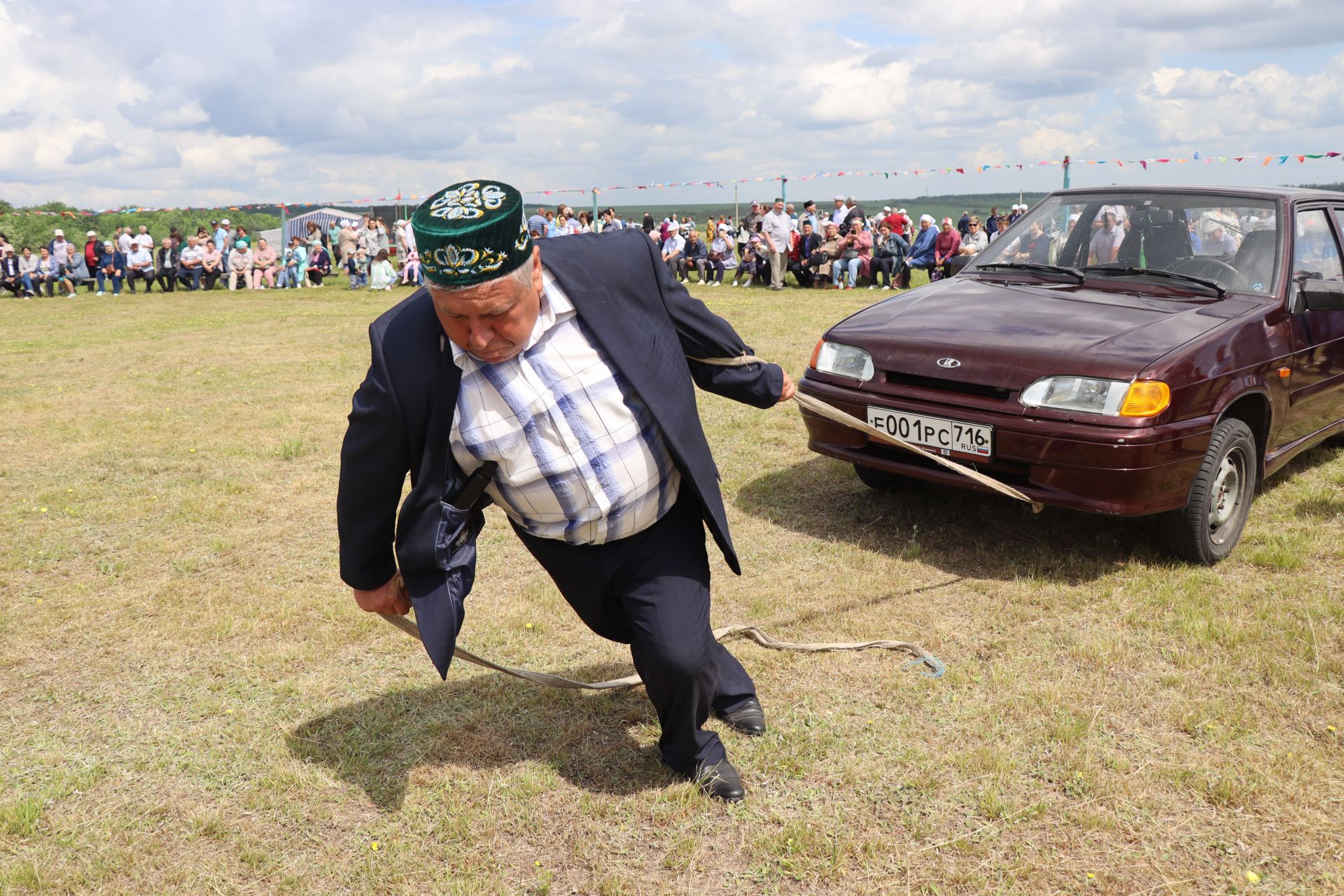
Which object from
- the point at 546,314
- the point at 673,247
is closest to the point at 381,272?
the point at 673,247

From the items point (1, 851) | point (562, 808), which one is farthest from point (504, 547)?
point (1, 851)

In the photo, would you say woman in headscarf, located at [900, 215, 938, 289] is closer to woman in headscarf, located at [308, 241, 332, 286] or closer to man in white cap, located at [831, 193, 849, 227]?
man in white cap, located at [831, 193, 849, 227]

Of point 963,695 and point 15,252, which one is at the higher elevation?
point 15,252

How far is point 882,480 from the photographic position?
19.1 ft

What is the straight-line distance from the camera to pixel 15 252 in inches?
922

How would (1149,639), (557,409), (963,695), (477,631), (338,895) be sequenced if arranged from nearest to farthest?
1. (557,409)
2. (338,895)
3. (963,695)
4. (1149,639)
5. (477,631)

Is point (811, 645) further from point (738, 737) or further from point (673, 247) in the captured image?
point (673, 247)

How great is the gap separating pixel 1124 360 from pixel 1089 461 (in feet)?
1.49

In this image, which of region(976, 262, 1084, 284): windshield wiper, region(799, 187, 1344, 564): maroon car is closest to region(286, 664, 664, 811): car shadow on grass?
region(799, 187, 1344, 564): maroon car

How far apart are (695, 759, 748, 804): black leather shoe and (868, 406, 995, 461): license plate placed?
2111mm

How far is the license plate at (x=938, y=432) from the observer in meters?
4.60

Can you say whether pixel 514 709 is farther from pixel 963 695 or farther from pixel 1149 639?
pixel 1149 639

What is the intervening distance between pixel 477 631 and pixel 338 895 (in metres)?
1.67

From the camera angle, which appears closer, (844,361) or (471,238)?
(471,238)
